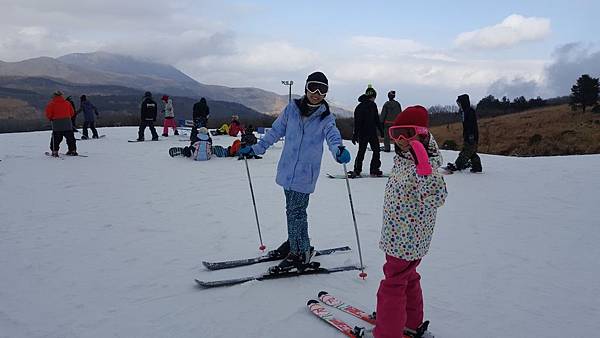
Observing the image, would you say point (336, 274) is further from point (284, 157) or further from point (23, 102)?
point (23, 102)

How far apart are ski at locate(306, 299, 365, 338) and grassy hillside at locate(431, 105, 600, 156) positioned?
19832 millimetres

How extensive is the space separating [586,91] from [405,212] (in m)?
A: 28.9

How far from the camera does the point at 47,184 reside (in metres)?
9.08

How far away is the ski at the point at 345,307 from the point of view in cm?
355

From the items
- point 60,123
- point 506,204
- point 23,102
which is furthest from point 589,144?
point 23,102

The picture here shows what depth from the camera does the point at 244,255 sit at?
5.19 meters

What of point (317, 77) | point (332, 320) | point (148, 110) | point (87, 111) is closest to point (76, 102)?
point (87, 111)

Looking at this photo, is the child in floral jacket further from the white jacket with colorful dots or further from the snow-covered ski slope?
the snow-covered ski slope

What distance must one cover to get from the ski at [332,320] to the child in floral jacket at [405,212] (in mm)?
250

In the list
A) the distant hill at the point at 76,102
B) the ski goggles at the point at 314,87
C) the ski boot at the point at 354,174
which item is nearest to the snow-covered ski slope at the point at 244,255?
the ski boot at the point at 354,174

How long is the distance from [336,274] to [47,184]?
7372 millimetres

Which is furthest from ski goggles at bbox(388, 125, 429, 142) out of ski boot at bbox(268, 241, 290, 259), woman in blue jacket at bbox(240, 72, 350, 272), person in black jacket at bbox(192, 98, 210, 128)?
person in black jacket at bbox(192, 98, 210, 128)

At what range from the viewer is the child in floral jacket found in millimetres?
2932

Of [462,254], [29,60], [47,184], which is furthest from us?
[29,60]
